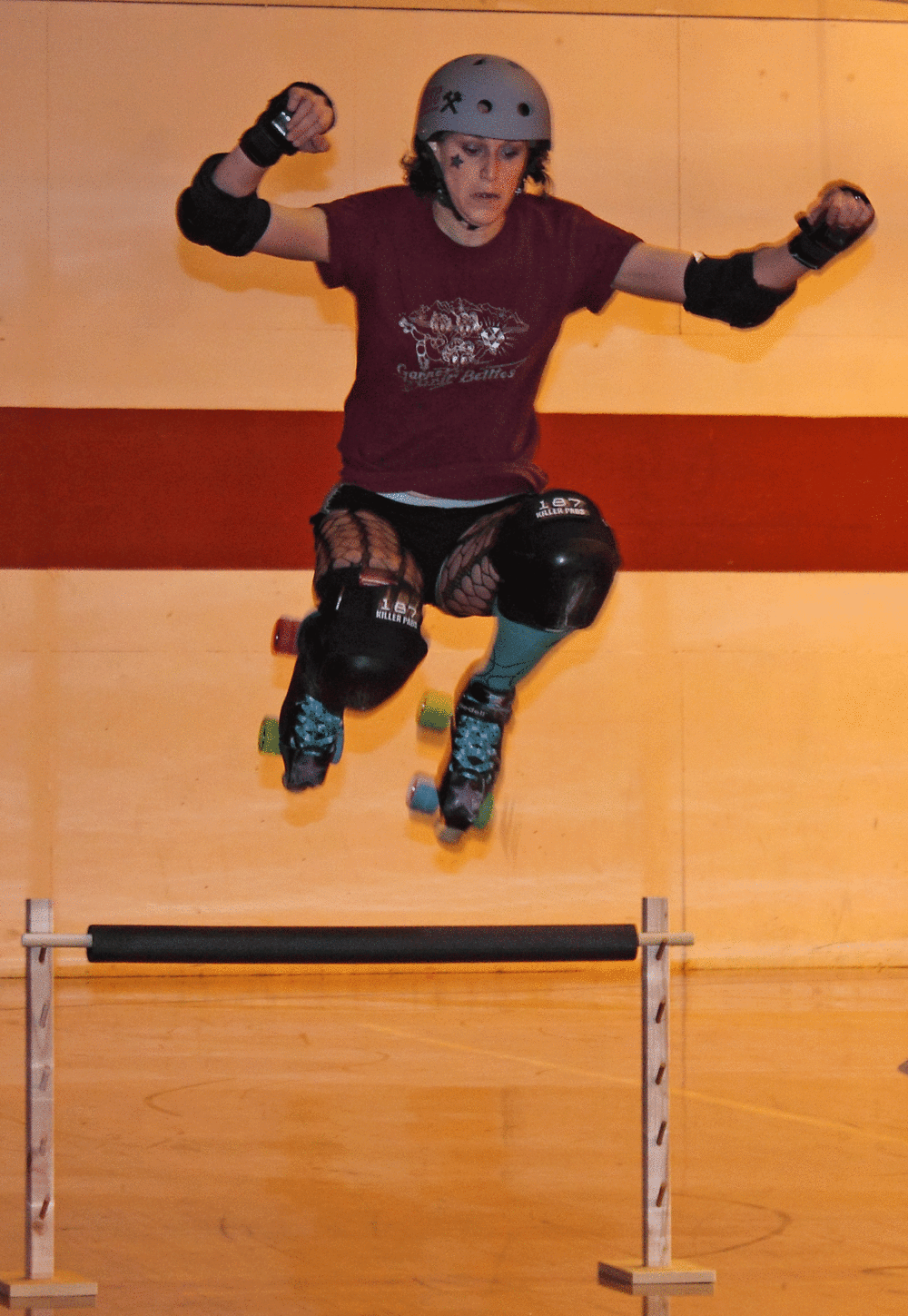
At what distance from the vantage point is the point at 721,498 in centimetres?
697

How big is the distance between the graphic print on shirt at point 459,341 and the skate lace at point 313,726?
69cm

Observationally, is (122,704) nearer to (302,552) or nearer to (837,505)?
(302,552)

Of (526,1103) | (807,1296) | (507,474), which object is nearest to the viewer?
(807,1296)

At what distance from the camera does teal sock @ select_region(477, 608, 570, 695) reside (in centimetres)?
329

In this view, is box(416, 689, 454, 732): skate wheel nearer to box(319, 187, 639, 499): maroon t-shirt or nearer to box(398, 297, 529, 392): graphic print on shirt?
box(319, 187, 639, 499): maroon t-shirt

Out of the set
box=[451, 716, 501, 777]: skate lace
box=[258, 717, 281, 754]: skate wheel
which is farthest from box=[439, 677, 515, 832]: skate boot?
box=[258, 717, 281, 754]: skate wheel

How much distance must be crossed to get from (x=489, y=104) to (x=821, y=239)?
2.31 ft

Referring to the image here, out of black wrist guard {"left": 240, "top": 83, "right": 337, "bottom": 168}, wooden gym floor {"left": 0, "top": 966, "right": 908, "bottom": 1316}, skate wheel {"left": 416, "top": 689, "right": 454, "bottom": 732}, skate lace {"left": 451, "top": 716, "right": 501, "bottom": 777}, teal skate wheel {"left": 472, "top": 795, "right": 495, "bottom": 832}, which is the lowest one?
wooden gym floor {"left": 0, "top": 966, "right": 908, "bottom": 1316}

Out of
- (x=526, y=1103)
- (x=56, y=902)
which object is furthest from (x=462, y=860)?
(x=526, y=1103)

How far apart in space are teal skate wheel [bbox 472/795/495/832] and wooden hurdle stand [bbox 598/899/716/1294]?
1.25 ft

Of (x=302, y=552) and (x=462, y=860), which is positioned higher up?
(x=302, y=552)

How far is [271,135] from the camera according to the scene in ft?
9.59

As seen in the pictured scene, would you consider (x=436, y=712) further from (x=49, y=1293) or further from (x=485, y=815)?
(x=49, y=1293)

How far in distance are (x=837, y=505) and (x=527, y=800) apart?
189 centimetres
